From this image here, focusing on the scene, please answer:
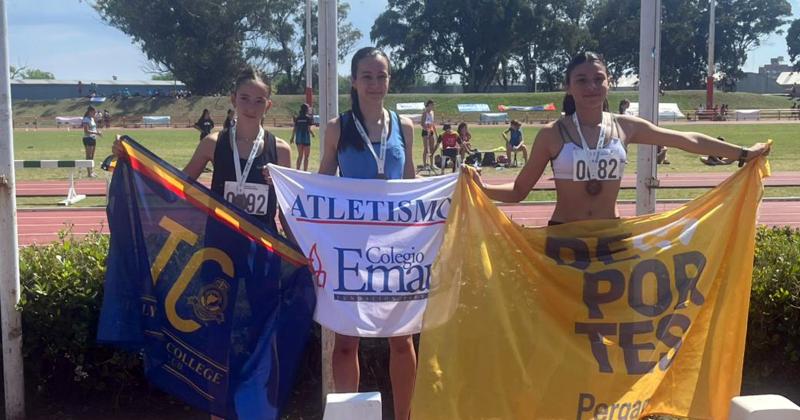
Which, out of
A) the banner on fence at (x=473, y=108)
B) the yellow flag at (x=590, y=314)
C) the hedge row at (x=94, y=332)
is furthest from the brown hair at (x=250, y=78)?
the banner on fence at (x=473, y=108)

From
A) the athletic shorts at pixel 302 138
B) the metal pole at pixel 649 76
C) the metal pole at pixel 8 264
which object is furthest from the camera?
the athletic shorts at pixel 302 138

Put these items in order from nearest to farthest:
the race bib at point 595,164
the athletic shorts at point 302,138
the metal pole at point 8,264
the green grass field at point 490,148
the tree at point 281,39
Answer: the race bib at point 595,164
the metal pole at point 8,264
the green grass field at point 490,148
the athletic shorts at point 302,138
the tree at point 281,39

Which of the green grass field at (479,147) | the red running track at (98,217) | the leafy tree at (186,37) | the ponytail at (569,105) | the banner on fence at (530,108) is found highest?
the leafy tree at (186,37)

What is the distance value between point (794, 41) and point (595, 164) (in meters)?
92.7

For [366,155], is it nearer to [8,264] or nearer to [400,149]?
[400,149]

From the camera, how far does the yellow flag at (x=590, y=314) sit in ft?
11.7

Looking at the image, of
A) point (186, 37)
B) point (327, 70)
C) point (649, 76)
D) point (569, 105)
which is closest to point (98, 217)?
point (327, 70)

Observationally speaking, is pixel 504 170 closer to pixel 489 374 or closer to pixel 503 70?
pixel 489 374

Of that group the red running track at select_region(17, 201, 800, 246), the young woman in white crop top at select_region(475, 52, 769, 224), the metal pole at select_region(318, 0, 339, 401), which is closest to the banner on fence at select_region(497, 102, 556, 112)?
the red running track at select_region(17, 201, 800, 246)

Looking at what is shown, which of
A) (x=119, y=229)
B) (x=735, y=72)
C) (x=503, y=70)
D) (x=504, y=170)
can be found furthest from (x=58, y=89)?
(x=119, y=229)

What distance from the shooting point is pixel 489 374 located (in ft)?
11.7

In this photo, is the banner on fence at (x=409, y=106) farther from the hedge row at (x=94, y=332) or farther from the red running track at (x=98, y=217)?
the hedge row at (x=94, y=332)

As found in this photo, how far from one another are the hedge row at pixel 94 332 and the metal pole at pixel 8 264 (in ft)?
0.25

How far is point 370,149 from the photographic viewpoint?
12.9 ft
